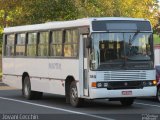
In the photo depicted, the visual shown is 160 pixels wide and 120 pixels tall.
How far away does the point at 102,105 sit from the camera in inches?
835

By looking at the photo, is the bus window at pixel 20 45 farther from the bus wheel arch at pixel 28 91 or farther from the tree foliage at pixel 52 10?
the tree foliage at pixel 52 10

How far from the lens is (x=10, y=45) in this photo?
26.5 meters

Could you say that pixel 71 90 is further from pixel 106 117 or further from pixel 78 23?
pixel 106 117

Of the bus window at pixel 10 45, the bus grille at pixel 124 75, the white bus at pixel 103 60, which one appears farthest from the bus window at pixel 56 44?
the bus window at pixel 10 45

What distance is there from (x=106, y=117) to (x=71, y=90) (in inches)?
150

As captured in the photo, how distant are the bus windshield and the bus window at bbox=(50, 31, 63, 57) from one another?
2.57m

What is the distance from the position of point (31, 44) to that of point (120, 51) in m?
5.92

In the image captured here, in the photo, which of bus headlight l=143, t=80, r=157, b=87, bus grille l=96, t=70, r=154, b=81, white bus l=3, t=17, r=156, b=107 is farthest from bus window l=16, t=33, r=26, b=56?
bus headlight l=143, t=80, r=157, b=87

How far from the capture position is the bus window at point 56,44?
21.4 metres

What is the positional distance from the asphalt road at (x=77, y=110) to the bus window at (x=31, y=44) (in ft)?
6.04

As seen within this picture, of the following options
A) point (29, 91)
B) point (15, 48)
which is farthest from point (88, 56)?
point (15, 48)

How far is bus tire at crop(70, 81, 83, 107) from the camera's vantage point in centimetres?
1976

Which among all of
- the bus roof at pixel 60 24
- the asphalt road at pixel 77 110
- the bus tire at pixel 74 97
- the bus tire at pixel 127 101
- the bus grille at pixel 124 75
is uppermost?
the bus roof at pixel 60 24

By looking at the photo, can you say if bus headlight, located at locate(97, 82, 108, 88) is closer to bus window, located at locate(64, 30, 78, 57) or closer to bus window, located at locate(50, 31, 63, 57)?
bus window, located at locate(64, 30, 78, 57)
